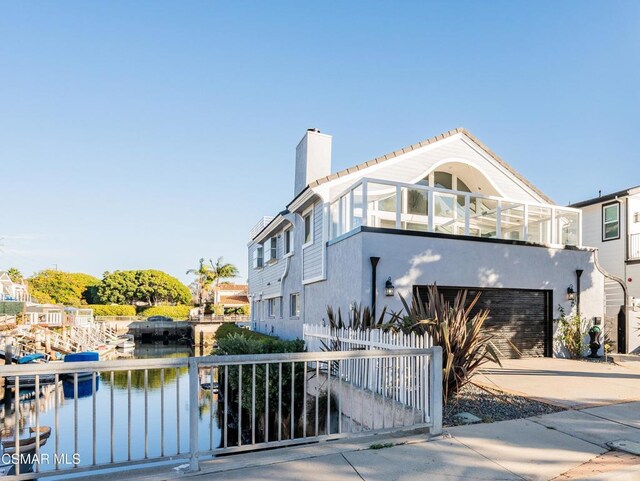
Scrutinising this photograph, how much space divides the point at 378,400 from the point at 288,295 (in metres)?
10.4

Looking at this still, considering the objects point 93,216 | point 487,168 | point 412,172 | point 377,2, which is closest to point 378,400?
point 412,172

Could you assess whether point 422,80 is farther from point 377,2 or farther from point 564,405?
point 564,405

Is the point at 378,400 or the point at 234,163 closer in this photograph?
the point at 378,400

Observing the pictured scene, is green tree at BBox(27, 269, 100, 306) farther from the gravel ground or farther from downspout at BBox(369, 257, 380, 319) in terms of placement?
the gravel ground

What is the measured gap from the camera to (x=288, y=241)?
17391 millimetres

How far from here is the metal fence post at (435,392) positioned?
503 cm

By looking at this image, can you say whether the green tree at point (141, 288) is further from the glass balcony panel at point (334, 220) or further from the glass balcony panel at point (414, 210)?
the glass balcony panel at point (414, 210)

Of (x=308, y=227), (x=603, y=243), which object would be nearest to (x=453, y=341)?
(x=308, y=227)

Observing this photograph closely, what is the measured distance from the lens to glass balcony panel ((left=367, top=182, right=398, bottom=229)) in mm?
12688

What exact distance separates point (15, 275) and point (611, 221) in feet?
260

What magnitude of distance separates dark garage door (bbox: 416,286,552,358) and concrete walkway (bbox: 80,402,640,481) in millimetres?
6258

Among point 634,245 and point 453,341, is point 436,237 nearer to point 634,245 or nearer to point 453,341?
Answer: point 453,341

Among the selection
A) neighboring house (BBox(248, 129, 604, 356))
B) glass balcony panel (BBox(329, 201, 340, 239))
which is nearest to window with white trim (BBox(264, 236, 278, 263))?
neighboring house (BBox(248, 129, 604, 356))

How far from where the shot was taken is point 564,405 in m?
6.50
